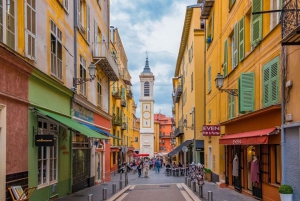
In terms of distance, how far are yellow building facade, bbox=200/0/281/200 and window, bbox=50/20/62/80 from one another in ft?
24.6

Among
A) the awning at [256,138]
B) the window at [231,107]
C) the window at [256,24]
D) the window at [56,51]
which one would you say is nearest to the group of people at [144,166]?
the window at [231,107]

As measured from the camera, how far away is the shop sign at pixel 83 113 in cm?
2000

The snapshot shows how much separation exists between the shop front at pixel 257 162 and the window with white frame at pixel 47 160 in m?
7.56

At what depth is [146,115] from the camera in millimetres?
88438

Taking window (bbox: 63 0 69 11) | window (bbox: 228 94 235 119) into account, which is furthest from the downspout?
window (bbox: 63 0 69 11)

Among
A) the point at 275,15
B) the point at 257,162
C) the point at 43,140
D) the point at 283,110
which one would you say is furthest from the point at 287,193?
the point at 43,140

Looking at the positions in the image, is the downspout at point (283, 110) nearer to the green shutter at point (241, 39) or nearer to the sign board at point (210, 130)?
the green shutter at point (241, 39)

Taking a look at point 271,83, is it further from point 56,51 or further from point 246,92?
point 56,51

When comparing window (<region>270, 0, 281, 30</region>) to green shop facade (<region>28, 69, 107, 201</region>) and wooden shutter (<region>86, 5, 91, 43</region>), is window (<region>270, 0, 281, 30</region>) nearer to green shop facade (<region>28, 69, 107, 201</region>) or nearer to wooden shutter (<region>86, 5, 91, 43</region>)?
green shop facade (<region>28, 69, 107, 201</region>)

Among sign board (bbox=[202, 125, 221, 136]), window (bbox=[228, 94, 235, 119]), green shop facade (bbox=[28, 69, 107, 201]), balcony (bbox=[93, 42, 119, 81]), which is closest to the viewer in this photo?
green shop facade (bbox=[28, 69, 107, 201])

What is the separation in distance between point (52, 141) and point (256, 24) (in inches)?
342

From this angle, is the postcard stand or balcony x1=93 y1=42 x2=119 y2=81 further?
balcony x1=93 y1=42 x2=119 y2=81

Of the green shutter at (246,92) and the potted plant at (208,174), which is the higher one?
the green shutter at (246,92)

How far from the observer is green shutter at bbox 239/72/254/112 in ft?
51.5
